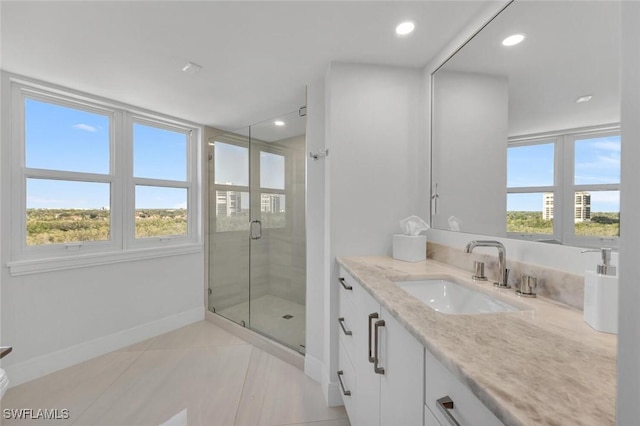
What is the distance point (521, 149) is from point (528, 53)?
0.41 metres

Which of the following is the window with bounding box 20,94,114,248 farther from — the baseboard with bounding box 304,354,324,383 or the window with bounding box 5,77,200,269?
the baseboard with bounding box 304,354,324,383

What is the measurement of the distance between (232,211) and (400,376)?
8.69 feet

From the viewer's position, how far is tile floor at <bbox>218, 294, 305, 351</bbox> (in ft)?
7.93

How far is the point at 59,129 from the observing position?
7.41 feet

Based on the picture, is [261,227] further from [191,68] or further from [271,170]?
[191,68]

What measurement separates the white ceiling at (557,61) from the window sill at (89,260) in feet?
10.1

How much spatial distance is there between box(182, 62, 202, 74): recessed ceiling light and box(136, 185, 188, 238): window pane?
4.66 feet

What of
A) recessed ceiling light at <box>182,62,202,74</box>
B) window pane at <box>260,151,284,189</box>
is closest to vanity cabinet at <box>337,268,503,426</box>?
window pane at <box>260,151,284,189</box>

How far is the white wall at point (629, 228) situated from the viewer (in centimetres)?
31

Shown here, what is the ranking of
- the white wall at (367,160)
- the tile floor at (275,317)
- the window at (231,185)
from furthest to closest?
the window at (231,185) → the tile floor at (275,317) → the white wall at (367,160)

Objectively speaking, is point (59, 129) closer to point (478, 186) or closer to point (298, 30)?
point (298, 30)

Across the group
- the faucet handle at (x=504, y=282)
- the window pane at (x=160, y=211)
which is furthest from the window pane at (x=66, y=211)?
the faucet handle at (x=504, y=282)

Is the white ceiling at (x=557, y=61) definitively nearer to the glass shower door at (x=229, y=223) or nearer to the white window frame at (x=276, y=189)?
the white window frame at (x=276, y=189)

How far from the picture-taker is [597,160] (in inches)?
35.9
